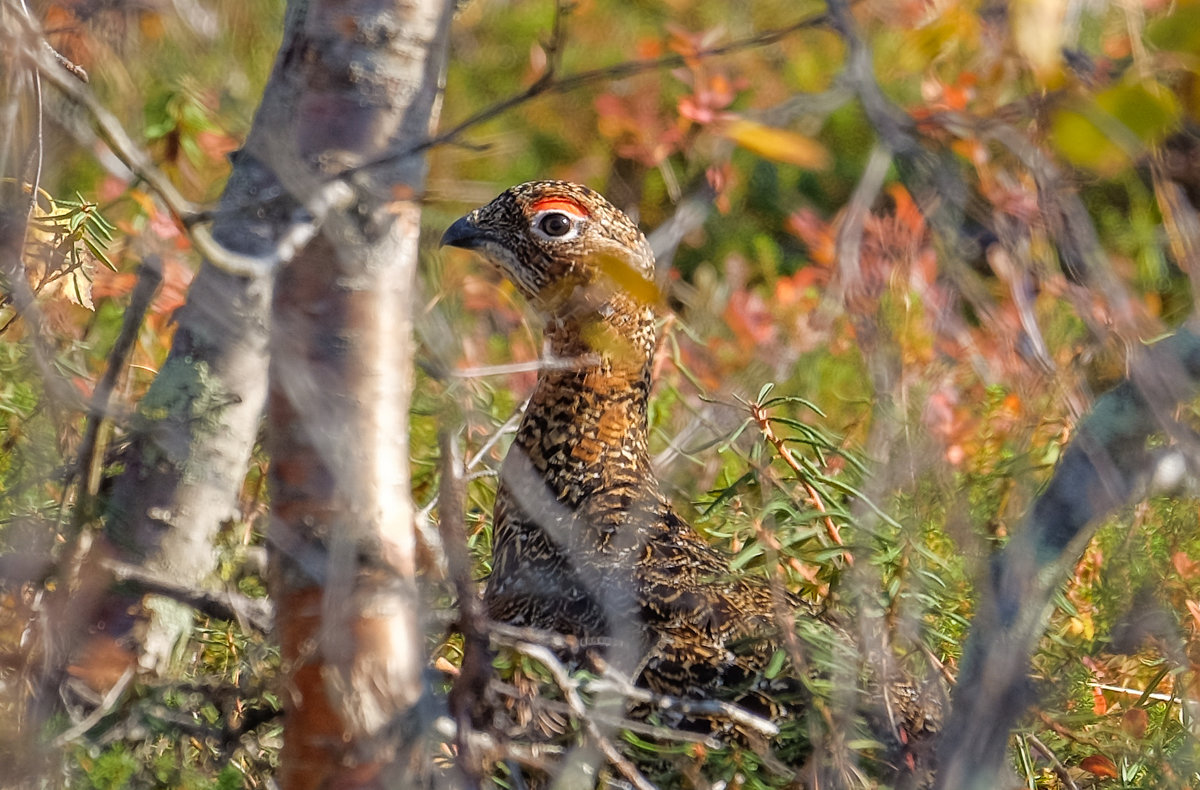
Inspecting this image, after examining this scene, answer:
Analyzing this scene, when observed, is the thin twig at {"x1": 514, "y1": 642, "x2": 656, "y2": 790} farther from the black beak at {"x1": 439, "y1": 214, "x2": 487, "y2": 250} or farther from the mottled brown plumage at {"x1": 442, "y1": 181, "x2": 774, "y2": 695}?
the black beak at {"x1": 439, "y1": 214, "x2": 487, "y2": 250}

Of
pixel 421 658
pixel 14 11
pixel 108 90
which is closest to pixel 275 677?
pixel 421 658

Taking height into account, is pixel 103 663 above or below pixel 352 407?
below

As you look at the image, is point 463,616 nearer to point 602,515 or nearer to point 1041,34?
point 1041,34

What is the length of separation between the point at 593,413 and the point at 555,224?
0.54 m

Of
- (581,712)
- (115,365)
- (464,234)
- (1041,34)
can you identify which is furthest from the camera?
(464,234)

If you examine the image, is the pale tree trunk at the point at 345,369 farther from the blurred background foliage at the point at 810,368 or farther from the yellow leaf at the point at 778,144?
the yellow leaf at the point at 778,144

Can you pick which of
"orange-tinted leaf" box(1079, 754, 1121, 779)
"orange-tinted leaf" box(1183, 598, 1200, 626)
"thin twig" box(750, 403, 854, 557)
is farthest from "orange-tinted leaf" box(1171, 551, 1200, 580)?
"thin twig" box(750, 403, 854, 557)

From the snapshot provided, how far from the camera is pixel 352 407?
1.88 meters

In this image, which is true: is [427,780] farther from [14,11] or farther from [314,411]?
[14,11]

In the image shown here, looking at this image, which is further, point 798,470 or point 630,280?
point 798,470

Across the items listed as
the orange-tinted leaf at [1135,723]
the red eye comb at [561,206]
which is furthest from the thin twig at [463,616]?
the red eye comb at [561,206]

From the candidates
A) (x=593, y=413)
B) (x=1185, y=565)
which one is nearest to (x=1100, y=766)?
(x=1185, y=565)

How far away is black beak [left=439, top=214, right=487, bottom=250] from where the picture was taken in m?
3.53

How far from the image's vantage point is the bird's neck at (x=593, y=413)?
3244 mm
